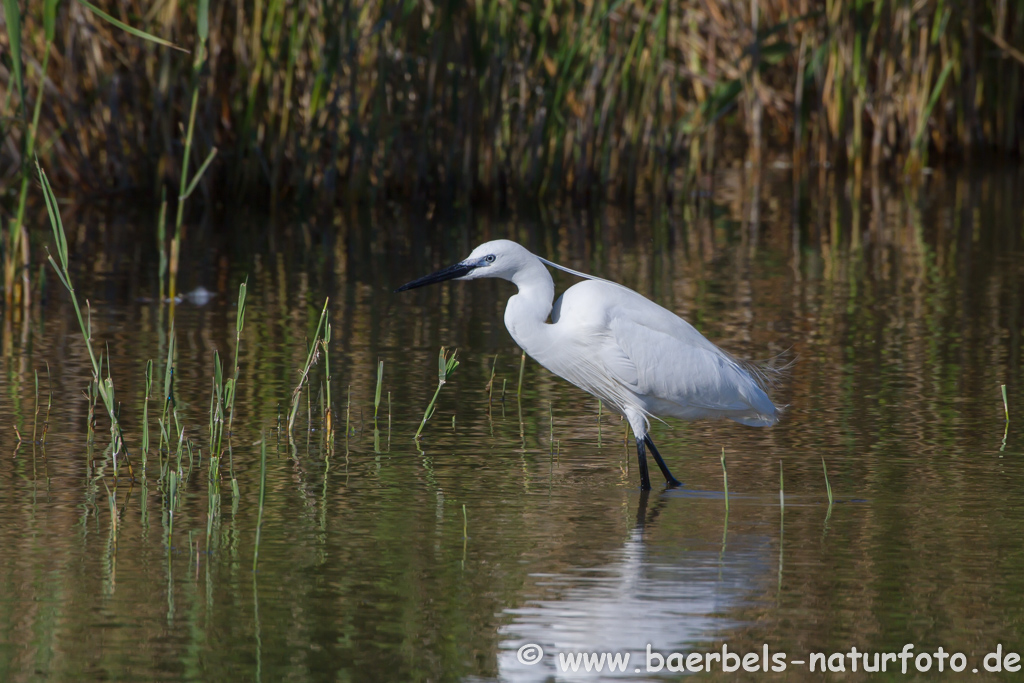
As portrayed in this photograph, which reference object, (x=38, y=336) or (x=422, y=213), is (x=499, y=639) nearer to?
(x=38, y=336)

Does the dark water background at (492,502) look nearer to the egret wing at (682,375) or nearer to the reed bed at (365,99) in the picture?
the egret wing at (682,375)

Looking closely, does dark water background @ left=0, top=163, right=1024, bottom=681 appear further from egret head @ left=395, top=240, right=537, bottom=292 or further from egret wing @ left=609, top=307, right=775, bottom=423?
egret head @ left=395, top=240, right=537, bottom=292

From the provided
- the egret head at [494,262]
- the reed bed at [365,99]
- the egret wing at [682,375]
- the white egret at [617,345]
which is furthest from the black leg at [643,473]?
the reed bed at [365,99]

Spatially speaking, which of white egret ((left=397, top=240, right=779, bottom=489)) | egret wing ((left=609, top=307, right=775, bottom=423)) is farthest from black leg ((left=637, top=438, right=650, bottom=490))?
egret wing ((left=609, top=307, right=775, bottom=423))

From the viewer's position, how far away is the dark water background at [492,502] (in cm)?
300

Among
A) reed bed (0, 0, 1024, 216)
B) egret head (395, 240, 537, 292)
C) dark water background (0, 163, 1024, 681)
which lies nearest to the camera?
dark water background (0, 163, 1024, 681)

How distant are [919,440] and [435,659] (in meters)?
2.29

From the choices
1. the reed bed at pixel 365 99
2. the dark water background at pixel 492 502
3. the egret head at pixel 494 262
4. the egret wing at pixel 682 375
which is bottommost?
the dark water background at pixel 492 502

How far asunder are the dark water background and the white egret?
212mm

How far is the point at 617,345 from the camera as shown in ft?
14.4

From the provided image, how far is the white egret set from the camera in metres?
4.35

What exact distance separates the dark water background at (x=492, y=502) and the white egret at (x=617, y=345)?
21 centimetres

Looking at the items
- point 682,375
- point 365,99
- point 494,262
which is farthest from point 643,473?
point 365,99

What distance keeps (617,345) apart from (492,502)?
0.67 m
